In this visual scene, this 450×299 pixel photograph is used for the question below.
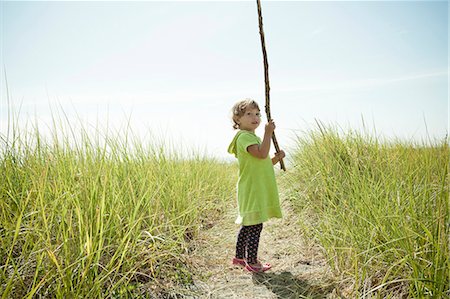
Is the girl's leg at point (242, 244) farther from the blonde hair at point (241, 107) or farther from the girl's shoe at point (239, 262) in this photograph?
the blonde hair at point (241, 107)

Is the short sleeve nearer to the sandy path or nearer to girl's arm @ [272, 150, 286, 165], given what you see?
girl's arm @ [272, 150, 286, 165]

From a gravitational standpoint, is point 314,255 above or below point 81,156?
below

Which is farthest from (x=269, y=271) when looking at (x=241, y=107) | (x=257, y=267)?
(x=241, y=107)

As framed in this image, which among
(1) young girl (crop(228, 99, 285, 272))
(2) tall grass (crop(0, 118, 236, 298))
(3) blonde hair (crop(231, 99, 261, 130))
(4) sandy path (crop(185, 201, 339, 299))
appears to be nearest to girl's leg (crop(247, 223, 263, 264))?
(1) young girl (crop(228, 99, 285, 272))

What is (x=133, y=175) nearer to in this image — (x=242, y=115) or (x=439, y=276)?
(x=242, y=115)

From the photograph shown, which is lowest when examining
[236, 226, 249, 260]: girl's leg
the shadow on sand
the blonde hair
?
the shadow on sand

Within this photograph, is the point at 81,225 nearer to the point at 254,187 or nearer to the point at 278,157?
the point at 254,187

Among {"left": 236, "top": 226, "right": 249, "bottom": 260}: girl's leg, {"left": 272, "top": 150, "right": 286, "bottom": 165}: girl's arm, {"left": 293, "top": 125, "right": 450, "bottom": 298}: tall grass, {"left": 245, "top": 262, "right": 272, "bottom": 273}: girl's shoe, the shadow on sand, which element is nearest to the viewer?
{"left": 293, "top": 125, "right": 450, "bottom": 298}: tall grass

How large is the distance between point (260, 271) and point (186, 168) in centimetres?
174

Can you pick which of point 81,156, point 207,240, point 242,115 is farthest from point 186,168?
point 81,156

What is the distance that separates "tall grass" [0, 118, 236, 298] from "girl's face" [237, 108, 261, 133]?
882 mm

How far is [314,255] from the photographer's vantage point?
2518 millimetres

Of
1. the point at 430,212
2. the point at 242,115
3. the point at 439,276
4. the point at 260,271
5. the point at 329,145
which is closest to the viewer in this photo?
the point at 439,276

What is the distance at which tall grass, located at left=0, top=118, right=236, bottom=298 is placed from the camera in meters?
1.51
